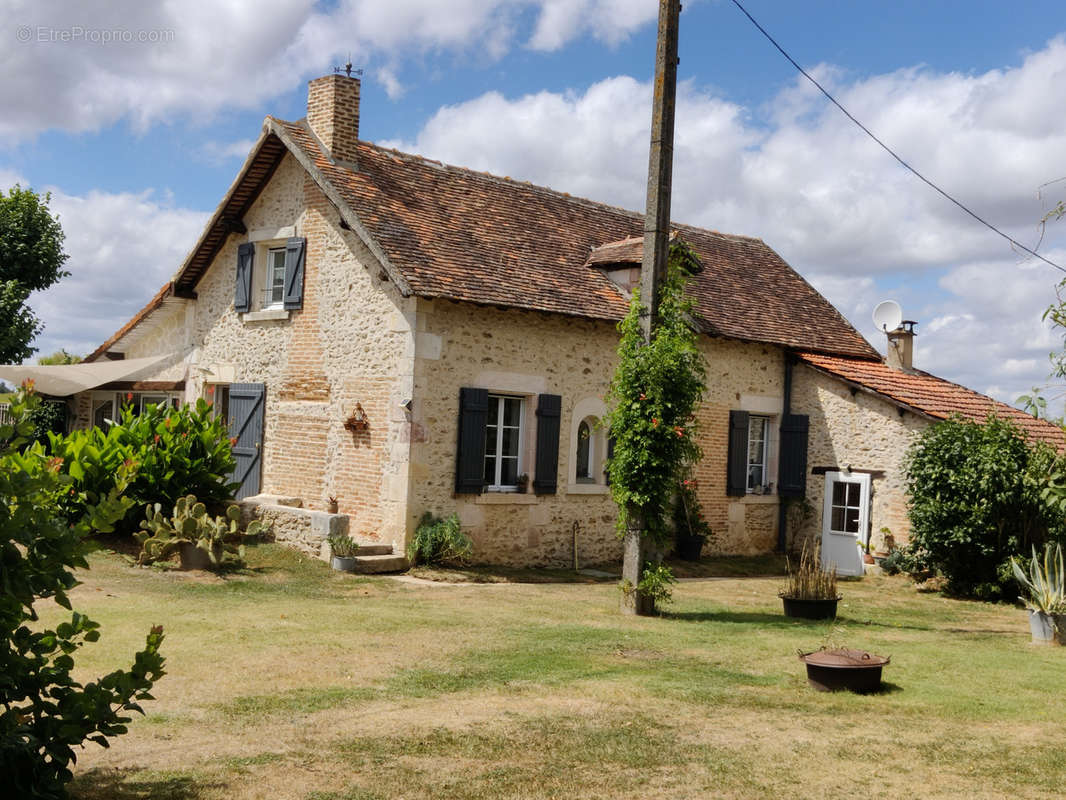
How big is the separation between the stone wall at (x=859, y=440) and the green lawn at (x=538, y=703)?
436 centimetres

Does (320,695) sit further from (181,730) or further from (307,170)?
(307,170)

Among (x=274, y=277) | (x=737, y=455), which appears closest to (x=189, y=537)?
(x=274, y=277)

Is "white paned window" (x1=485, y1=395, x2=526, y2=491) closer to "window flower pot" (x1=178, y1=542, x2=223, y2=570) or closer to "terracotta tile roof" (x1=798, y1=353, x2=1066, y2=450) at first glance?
"window flower pot" (x1=178, y1=542, x2=223, y2=570)

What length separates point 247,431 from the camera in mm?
15625

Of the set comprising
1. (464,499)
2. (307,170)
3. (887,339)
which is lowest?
(464,499)

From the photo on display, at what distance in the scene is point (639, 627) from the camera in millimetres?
9906

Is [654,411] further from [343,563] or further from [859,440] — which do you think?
[859,440]

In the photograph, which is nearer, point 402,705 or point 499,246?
point 402,705

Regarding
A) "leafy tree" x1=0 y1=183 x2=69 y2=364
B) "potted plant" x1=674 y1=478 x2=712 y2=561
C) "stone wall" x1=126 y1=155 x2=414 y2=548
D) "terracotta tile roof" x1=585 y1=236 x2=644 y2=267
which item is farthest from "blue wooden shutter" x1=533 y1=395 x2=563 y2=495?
"leafy tree" x1=0 y1=183 x2=69 y2=364

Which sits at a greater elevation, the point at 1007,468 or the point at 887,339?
the point at 887,339

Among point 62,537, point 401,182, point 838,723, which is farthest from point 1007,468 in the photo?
point 62,537

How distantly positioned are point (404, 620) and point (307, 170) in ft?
24.2

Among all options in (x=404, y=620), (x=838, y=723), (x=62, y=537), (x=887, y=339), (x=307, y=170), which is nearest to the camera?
(x=62, y=537)

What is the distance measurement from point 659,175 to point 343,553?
5913mm
